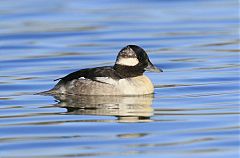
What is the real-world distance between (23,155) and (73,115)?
2745 mm

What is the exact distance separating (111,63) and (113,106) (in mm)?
5375

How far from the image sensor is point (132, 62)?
653 inches

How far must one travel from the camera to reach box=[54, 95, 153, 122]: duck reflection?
14211mm

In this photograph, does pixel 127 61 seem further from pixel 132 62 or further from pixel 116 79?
pixel 116 79

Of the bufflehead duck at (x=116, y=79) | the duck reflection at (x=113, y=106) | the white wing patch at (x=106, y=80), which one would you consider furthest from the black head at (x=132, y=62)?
the duck reflection at (x=113, y=106)

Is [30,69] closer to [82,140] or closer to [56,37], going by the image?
[56,37]

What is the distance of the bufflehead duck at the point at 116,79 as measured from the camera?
16.2m

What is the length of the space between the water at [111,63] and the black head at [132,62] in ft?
1.63

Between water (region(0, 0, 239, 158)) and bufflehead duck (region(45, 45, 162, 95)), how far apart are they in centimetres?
30

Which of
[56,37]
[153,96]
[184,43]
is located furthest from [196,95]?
[56,37]

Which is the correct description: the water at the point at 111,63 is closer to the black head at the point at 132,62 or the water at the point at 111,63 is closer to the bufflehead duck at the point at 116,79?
the bufflehead duck at the point at 116,79

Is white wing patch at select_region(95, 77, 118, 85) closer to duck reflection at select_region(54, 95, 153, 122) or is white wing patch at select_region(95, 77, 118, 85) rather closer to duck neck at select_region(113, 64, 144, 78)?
duck reflection at select_region(54, 95, 153, 122)

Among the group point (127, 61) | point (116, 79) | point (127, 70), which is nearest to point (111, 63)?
point (127, 70)

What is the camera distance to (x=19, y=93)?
54.6 feet
